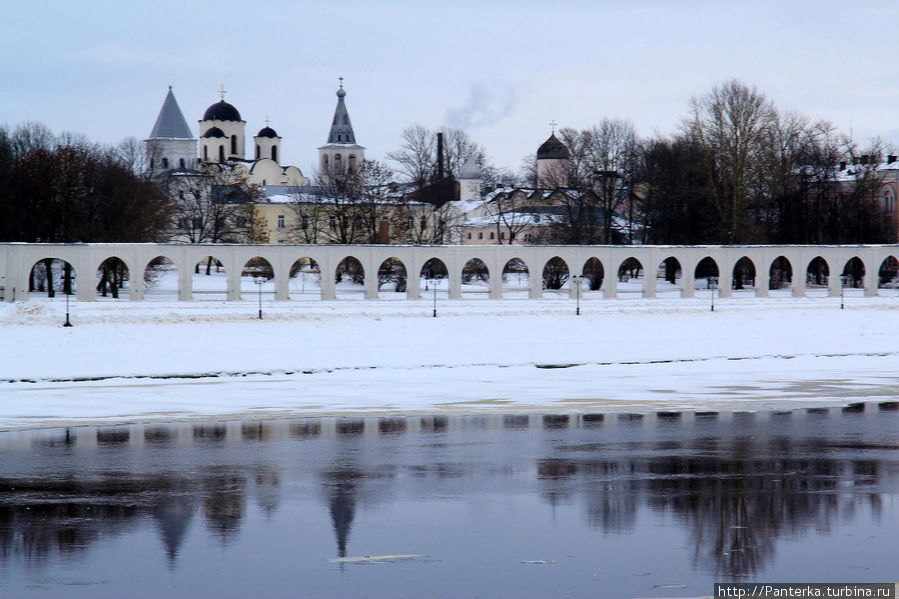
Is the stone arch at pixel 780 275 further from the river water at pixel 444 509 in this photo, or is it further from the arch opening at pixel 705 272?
the river water at pixel 444 509

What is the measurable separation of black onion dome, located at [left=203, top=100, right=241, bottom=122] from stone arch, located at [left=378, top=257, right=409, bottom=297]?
2117 inches

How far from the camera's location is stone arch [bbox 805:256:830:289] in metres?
72.1

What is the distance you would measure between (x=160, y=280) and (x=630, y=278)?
105 ft

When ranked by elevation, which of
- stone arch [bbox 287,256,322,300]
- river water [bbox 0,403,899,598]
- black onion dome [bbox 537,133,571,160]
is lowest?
river water [bbox 0,403,899,598]

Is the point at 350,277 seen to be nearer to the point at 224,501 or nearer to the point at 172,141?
the point at 172,141

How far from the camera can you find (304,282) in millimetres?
70812

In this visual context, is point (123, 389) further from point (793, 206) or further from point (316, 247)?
point (793, 206)

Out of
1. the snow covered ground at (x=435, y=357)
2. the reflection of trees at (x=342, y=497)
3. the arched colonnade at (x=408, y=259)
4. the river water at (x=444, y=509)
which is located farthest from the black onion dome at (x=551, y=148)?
the reflection of trees at (x=342, y=497)

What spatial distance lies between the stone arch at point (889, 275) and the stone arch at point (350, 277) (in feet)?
102

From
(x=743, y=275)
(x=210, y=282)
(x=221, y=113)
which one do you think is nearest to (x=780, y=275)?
(x=743, y=275)

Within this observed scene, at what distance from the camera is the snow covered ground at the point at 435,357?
2428cm

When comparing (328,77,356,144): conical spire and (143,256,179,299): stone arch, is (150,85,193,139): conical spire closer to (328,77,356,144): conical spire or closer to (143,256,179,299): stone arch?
(328,77,356,144): conical spire

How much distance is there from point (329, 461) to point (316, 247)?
122 ft

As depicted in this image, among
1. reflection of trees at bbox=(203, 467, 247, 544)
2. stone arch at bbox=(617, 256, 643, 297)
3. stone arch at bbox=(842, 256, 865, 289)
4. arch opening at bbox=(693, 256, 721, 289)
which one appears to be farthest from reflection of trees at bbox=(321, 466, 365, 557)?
stone arch at bbox=(842, 256, 865, 289)
